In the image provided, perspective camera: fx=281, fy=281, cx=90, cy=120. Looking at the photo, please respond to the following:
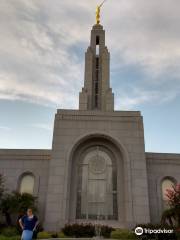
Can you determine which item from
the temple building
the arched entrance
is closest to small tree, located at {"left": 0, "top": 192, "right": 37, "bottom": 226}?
the temple building

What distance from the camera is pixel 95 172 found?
24766 millimetres

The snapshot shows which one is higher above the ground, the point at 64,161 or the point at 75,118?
the point at 75,118

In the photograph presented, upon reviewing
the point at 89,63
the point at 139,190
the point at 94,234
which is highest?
the point at 89,63

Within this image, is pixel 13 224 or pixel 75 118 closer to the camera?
pixel 13 224

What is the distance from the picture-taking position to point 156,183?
2636cm

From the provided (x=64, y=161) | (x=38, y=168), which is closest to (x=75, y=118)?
(x=64, y=161)

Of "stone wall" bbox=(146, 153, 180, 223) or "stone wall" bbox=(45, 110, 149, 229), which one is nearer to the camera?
"stone wall" bbox=(45, 110, 149, 229)

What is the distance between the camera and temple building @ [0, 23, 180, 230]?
2314cm

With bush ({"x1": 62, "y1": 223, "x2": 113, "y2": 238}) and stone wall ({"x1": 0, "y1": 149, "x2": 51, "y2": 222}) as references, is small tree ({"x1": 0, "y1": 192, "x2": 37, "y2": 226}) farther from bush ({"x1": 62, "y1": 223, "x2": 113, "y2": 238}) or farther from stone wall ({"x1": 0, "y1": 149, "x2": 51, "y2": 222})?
bush ({"x1": 62, "y1": 223, "x2": 113, "y2": 238})

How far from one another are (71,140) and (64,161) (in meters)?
2.01

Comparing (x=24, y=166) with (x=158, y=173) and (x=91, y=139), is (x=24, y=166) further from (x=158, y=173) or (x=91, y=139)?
(x=158, y=173)

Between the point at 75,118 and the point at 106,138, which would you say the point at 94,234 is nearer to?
the point at 106,138

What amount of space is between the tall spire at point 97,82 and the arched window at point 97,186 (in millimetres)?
7827

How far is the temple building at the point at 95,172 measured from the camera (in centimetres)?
2314
